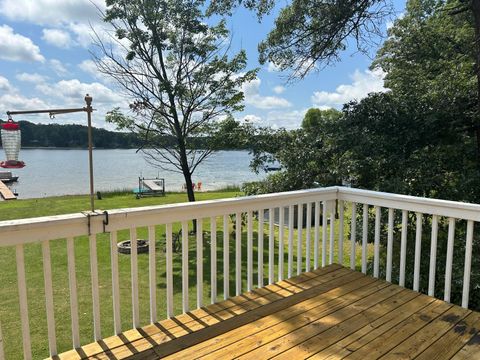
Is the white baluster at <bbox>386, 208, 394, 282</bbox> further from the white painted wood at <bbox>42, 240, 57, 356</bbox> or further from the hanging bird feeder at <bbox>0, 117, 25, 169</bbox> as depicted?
the hanging bird feeder at <bbox>0, 117, 25, 169</bbox>

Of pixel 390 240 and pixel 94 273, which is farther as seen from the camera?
pixel 390 240

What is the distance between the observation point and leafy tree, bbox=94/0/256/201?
21.0 ft

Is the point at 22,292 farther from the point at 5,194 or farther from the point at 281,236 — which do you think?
the point at 5,194

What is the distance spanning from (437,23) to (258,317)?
752cm

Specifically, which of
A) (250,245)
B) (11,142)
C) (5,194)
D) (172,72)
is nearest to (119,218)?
(11,142)

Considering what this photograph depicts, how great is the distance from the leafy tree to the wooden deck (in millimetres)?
4999

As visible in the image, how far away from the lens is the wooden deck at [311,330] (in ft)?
6.15

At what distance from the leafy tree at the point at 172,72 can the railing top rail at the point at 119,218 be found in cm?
460

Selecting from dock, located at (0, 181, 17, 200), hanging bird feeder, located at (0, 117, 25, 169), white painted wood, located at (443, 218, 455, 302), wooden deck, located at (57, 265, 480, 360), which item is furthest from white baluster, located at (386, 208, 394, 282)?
dock, located at (0, 181, 17, 200)

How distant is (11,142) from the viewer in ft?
6.48

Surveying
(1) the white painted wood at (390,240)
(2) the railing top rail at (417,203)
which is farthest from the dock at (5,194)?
(1) the white painted wood at (390,240)

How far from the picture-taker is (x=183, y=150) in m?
7.07

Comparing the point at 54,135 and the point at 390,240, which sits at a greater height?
the point at 54,135

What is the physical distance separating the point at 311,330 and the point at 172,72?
19.3 ft
